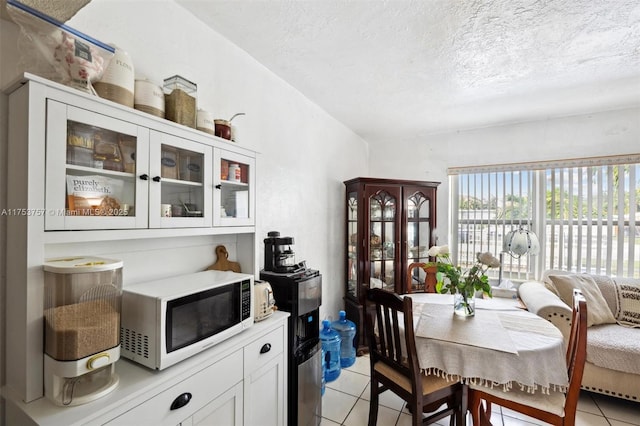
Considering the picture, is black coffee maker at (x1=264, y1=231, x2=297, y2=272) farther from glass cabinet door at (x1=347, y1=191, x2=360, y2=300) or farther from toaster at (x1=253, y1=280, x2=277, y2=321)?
glass cabinet door at (x1=347, y1=191, x2=360, y2=300)

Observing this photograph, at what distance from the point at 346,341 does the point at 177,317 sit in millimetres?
2101

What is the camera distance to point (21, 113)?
0.87 metres

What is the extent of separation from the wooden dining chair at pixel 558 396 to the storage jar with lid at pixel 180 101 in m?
2.04

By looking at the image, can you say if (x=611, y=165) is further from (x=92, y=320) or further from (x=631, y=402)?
(x=92, y=320)

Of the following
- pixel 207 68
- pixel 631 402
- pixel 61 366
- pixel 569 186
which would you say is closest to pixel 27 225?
pixel 61 366

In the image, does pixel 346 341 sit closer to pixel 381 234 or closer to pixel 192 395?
pixel 381 234

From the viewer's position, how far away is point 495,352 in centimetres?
148

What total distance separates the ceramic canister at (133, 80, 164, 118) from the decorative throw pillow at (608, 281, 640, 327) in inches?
152

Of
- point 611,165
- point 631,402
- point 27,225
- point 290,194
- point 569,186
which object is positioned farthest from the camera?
point 569,186

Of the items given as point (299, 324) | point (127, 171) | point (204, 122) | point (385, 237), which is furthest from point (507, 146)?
point (127, 171)

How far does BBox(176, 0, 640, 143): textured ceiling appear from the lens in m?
1.56

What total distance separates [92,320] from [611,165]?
4.38 m

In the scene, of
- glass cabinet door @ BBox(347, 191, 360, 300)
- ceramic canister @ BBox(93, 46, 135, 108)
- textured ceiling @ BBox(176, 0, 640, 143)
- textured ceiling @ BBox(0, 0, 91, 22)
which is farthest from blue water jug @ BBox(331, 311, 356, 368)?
textured ceiling @ BBox(0, 0, 91, 22)

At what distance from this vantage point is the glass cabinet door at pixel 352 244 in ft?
10.4
